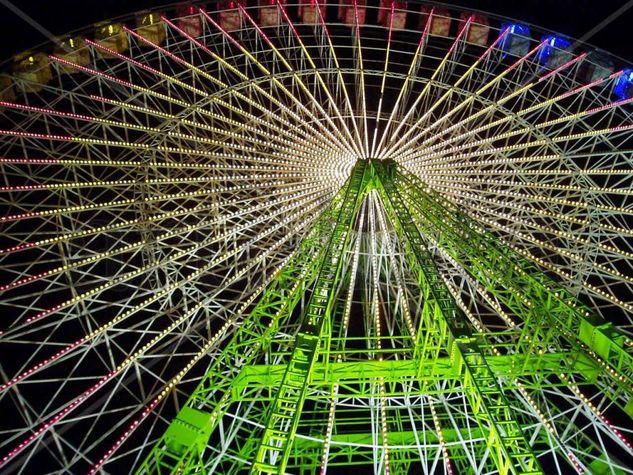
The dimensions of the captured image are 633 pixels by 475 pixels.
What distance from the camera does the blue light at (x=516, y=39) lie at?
1049 inches

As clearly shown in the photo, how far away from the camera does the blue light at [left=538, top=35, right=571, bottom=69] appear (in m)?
25.8

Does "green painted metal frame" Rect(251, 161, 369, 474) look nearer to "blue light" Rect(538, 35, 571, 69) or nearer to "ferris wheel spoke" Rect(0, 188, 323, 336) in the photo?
"ferris wheel spoke" Rect(0, 188, 323, 336)

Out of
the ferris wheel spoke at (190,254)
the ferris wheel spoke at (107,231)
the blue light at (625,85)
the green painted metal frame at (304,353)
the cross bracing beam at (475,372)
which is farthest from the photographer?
the blue light at (625,85)

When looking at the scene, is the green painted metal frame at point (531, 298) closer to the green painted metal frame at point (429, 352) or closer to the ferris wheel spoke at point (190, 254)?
the green painted metal frame at point (429, 352)

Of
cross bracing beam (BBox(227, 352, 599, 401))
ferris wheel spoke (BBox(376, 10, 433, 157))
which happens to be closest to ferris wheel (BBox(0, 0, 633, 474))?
cross bracing beam (BBox(227, 352, 599, 401))

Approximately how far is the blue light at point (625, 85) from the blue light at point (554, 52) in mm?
2346

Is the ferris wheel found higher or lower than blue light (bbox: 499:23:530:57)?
lower

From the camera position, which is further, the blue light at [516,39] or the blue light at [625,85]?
the blue light at [516,39]

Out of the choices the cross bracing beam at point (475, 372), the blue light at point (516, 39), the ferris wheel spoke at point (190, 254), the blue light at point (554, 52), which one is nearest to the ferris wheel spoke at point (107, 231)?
the ferris wheel spoke at point (190, 254)

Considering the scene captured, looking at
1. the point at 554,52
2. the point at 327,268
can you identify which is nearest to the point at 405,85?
the point at 554,52

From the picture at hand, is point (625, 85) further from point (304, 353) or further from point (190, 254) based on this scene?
point (304, 353)

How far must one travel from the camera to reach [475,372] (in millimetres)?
13250

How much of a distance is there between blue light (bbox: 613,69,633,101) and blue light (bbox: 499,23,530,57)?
4.15 meters

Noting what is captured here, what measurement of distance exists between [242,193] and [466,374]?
14437mm
